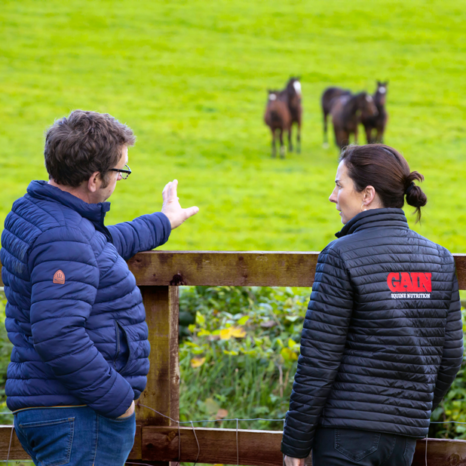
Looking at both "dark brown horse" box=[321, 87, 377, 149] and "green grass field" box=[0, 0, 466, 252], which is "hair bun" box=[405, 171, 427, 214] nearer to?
"green grass field" box=[0, 0, 466, 252]

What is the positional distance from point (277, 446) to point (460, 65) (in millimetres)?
34452

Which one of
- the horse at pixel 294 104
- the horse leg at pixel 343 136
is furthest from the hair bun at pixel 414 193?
the horse at pixel 294 104

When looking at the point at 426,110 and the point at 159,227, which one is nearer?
the point at 159,227

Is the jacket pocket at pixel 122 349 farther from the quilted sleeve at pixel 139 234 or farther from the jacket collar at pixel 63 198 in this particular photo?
the quilted sleeve at pixel 139 234

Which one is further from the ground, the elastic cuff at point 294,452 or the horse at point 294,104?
the horse at point 294,104

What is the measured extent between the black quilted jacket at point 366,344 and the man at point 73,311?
57cm

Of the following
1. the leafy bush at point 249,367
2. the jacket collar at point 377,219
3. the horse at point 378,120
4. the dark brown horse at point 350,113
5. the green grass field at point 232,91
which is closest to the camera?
the jacket collar at point 377,219

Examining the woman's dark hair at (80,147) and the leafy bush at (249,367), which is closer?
the woman's dark hair at (80,147)

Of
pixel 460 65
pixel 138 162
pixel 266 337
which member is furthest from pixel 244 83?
pixel 266 337

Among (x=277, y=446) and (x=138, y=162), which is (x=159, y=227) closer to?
(x=277, y=446)

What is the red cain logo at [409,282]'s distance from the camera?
7.04ft

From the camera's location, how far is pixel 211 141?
73.6ft

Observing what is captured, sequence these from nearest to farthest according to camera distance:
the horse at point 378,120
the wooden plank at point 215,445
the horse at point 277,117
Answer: the wooden plank at point 215,445
the horse at point 277,117
the horse at point 378,120

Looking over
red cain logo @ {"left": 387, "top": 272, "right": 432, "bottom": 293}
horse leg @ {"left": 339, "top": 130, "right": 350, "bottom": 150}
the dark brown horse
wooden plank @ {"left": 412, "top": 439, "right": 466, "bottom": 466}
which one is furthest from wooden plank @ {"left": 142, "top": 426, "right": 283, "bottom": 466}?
horse leg @ {"left": 339, "top": 130, "right": 350, "bottom": 150}
